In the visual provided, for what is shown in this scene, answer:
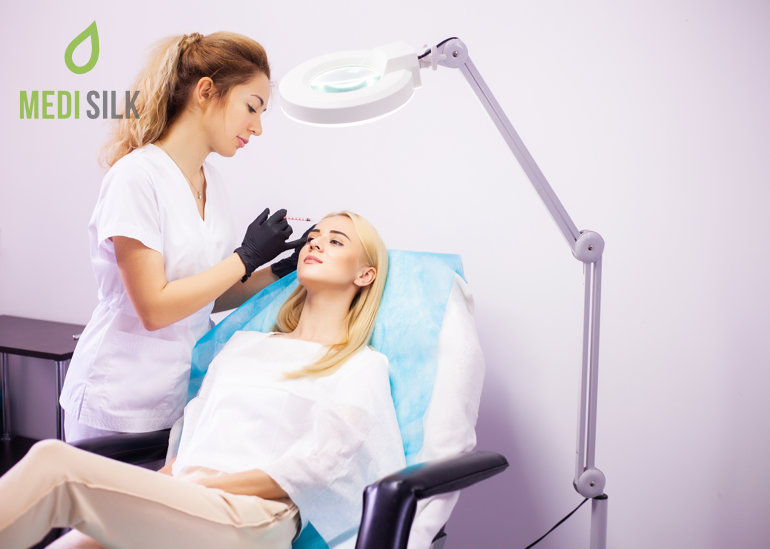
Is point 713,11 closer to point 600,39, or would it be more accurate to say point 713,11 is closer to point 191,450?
point 600,39

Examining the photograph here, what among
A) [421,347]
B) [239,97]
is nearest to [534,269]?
[421,347]

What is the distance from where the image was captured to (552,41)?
5.38ft

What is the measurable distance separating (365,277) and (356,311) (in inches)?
3.2

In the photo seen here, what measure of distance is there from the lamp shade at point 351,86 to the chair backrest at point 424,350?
52cm

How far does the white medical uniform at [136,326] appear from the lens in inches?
51.7

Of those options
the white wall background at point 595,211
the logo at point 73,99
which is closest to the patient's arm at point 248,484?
the white wall background at point 595,211

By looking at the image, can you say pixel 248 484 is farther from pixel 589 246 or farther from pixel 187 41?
pixel 187 41

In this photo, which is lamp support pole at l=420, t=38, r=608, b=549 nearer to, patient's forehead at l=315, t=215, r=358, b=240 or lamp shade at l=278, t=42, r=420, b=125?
lamp shade at l=278, t=42, r=420, b=125

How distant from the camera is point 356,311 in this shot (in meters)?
1.51

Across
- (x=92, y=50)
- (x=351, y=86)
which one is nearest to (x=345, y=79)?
(x=351, y=86)

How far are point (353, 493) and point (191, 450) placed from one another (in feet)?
1.07

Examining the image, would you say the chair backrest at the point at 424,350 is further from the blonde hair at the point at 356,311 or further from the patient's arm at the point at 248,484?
the patient's arm at the point at 248,484

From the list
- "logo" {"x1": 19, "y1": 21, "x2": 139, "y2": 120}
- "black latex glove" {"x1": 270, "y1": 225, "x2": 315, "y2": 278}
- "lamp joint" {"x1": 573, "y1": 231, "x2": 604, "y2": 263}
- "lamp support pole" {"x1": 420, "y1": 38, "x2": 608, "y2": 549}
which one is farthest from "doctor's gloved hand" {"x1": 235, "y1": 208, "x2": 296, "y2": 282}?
"logo" {"x1": 19, "y1": 21, "x2": 139, "y2": 120}

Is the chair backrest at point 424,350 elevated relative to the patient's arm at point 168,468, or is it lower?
elevated
